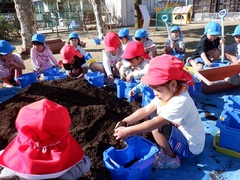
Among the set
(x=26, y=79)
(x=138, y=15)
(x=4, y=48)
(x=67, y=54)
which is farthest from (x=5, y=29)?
(x=67, y=54)

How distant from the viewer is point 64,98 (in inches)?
101

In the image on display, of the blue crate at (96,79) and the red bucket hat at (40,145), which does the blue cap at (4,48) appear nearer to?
the blue crate at (96,79)

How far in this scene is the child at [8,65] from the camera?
3.44m

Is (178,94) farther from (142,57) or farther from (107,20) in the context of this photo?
(107,20)

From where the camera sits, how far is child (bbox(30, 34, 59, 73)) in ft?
12.4

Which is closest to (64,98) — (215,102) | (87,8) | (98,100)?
(98,100)

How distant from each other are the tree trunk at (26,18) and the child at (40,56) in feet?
9.07

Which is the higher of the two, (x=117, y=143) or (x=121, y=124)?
(x=121, y=124)

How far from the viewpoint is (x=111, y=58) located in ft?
11.6

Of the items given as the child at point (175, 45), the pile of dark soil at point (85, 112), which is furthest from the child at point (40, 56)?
the child at point (175, 45)

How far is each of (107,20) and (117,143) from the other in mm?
14054

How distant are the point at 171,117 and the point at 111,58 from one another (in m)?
2.22

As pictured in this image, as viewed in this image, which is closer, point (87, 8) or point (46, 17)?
point (46, 17)

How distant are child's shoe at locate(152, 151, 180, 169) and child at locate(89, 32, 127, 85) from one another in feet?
5.91
